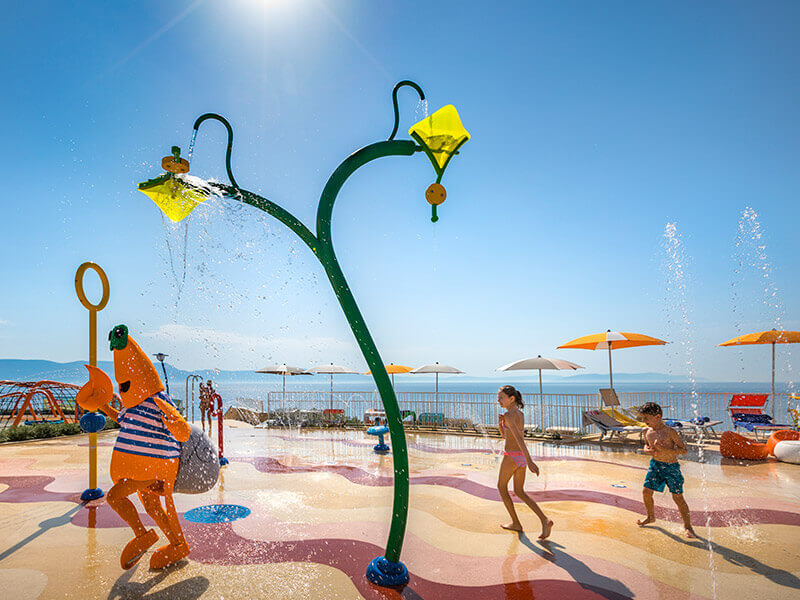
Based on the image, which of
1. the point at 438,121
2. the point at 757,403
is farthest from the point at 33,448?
the point at 757,403

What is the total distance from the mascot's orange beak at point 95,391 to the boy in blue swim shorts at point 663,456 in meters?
6.12

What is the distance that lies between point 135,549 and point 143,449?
1084 mm

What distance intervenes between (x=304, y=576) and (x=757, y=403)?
15.1 m

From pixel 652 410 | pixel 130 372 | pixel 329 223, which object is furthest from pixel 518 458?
pixel 130 372

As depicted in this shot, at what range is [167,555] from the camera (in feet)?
14.7

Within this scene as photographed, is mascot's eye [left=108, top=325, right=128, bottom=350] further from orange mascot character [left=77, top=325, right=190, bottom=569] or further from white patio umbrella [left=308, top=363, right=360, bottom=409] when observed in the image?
white patio umbrella [left=308, top=363, right=360, bottom=409]

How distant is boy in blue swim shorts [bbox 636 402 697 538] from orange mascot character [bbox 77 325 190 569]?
5.27 m

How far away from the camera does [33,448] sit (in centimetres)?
1144

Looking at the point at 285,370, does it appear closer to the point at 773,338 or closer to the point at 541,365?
the point at 541,365

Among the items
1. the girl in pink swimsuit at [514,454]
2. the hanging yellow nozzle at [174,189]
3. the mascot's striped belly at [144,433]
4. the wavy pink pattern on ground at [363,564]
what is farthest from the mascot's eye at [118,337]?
the girl in pink swimsuit at [514,454]

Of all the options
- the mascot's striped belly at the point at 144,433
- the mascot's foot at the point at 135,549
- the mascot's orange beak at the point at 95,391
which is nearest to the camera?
the mascot's striped belly at the point at 144,433

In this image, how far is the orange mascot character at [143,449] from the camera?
14.1ft

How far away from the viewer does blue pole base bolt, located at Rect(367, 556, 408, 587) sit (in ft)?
13.5

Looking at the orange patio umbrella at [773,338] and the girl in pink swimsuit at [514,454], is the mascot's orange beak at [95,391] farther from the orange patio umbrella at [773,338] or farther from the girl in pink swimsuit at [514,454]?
the orange patio umbrella at [773,338]
